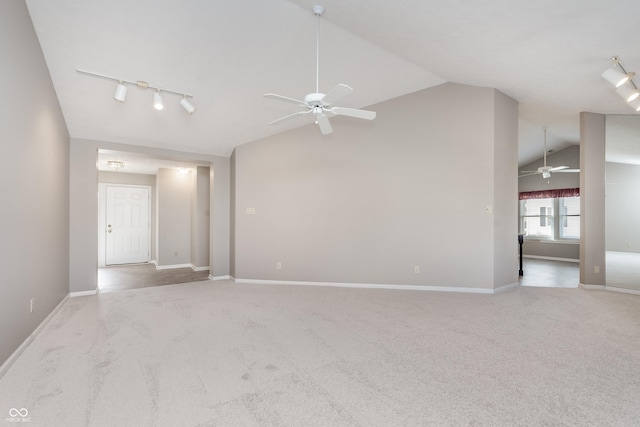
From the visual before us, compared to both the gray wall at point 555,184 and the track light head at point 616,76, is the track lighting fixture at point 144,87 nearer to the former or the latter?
the track light head at point 616,76

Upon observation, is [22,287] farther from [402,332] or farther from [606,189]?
[606,189]

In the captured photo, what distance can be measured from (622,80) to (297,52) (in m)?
3.53

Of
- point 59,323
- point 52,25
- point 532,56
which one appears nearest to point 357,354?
point 59,323

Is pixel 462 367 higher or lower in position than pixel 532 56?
lower

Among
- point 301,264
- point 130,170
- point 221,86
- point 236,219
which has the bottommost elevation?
point 301,264

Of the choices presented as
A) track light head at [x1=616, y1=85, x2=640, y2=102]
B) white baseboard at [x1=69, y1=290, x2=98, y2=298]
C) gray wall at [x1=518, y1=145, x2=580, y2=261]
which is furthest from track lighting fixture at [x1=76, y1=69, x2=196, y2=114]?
gray wall at [x1=518, y1=145, x2=580, y2=261]

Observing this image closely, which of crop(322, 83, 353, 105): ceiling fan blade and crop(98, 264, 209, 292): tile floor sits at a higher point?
crop(322, 83, 353, 105): ceiling fan blade

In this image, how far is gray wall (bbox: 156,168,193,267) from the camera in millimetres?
7695

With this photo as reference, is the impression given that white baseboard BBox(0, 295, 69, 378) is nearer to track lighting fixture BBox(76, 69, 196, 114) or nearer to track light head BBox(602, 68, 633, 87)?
track lighting fixture BBox(76, 69, 196, 114)

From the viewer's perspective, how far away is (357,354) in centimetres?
257

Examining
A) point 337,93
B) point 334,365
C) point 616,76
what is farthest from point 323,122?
point 616,76

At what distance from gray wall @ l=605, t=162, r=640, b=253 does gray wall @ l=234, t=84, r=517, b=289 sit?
1.41m

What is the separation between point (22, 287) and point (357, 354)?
9.77 ft

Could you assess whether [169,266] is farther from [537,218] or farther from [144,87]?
[537,218]
